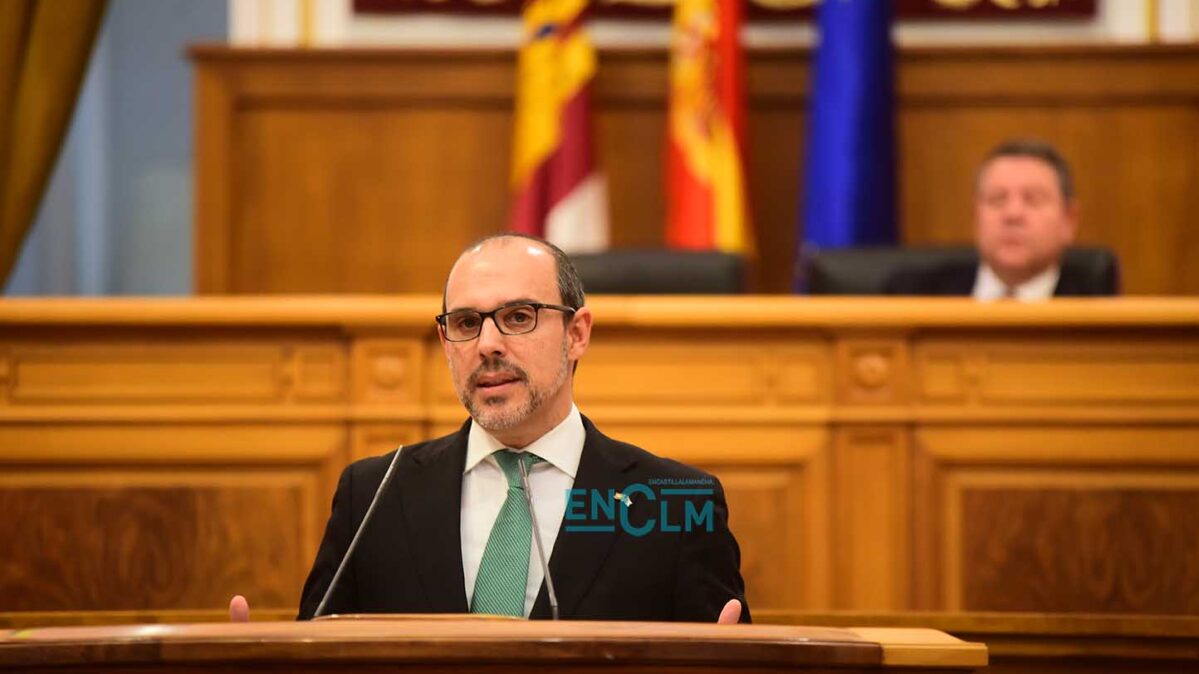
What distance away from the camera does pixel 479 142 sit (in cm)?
566

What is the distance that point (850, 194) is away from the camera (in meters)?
5.17

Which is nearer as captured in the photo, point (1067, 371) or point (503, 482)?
point (503, 482)

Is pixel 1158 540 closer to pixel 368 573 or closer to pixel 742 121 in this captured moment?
pixel 368 573

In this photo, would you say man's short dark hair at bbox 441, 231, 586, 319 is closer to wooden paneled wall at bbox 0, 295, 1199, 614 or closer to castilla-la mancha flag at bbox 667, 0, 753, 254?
wooden paneled wall at bbox 0, 295, 1199, 614

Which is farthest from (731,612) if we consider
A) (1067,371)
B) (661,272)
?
(661,272)

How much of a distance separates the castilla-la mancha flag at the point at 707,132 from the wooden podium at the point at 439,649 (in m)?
3.86

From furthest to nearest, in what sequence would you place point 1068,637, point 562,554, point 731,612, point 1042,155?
1. point 1042,155
2. point 1068,637
3. point 562,554
4. point 731,612

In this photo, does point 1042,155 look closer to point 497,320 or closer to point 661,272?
point 661,272

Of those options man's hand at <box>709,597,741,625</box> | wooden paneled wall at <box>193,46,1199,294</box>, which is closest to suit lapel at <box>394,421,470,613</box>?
man's hand at <box>709,597,741,625</box>

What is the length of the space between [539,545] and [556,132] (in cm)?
365

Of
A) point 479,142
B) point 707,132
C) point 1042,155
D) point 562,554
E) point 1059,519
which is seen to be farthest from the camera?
point 479,142

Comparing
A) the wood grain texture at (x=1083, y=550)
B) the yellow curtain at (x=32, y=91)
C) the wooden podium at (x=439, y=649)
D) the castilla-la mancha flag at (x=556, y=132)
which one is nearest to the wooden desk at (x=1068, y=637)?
the wood grain texture at (x=1083, y=550)

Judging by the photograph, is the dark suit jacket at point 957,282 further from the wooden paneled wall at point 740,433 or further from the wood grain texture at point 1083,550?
the wood grain texture at point 1083,550

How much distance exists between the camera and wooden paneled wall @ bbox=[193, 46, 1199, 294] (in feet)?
18.2
